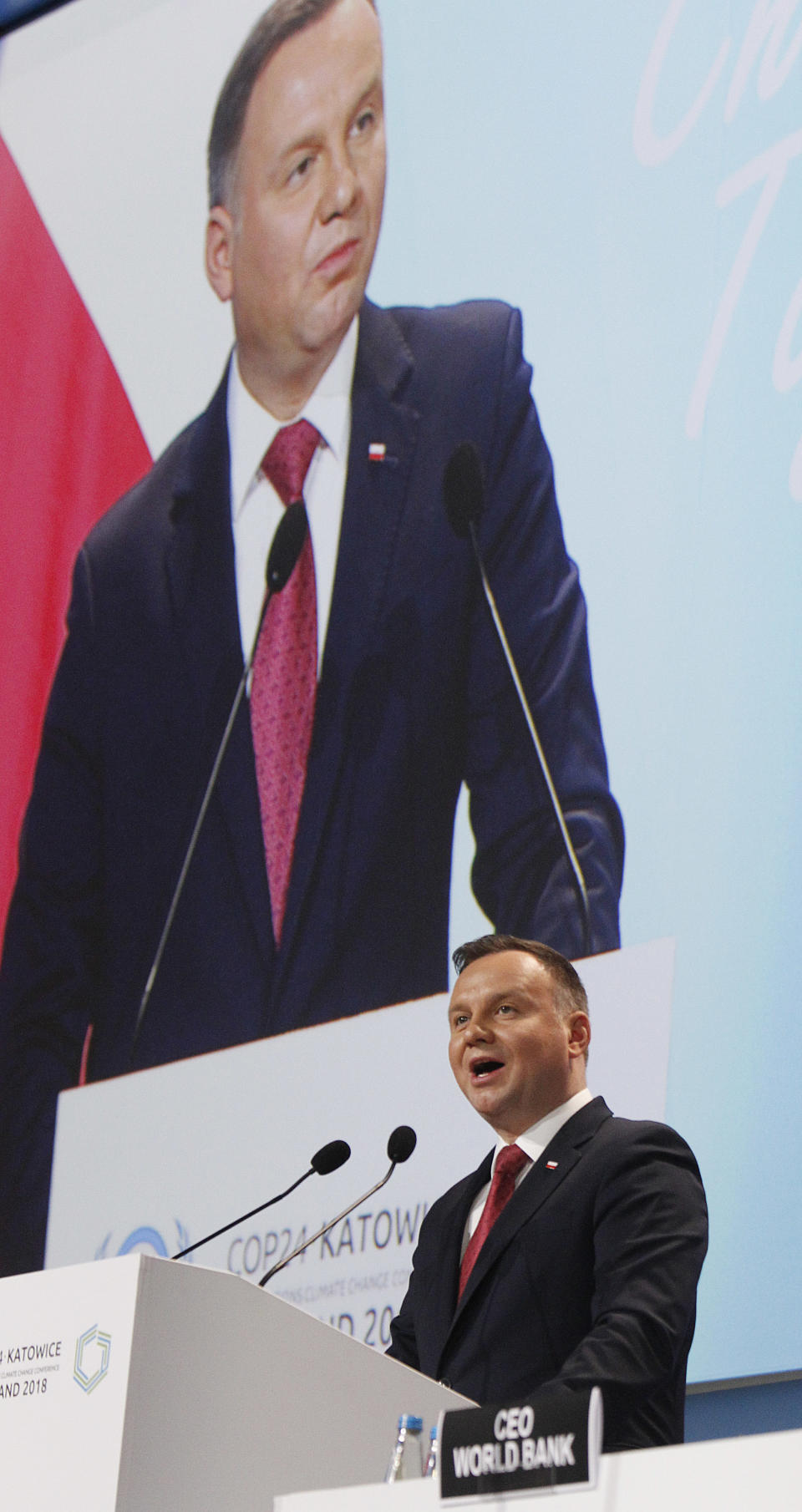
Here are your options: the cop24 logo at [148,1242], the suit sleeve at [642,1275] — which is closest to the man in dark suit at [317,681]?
the cop24 logo at [148,1242]

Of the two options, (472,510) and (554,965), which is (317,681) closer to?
(472,510)

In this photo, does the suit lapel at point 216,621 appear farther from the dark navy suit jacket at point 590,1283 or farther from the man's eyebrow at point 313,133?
the dark navy suit jacket at point 590,1283

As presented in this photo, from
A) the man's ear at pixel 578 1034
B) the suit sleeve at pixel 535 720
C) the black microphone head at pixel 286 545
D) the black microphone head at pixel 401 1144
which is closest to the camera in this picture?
the man's ear at pixel 578 1034

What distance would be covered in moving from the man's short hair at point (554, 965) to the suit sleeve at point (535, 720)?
114 cm

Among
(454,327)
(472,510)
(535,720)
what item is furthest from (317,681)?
(454,327)

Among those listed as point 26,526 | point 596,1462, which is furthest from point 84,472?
point 596,1462

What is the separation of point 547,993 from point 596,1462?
122 centimetres

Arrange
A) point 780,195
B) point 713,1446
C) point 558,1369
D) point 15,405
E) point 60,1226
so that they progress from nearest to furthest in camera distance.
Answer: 1. point 713,1446
2. point 558,1369
3. point 780,195
4. point 60,1226
5. point 15,405

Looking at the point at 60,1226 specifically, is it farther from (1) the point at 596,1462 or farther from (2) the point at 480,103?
(1) the point at 596,1462

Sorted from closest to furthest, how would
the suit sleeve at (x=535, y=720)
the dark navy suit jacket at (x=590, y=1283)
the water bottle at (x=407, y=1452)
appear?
the water bottle at (x=407, y=1452) < the dark navy suit jacket at (x=590, y=1283) < the suit sleeve at (x=535, y=720)

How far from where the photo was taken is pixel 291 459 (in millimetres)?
5039

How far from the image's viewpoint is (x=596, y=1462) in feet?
5.38

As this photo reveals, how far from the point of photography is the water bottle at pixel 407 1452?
1934 mm

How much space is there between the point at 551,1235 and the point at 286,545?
268 centimetres
